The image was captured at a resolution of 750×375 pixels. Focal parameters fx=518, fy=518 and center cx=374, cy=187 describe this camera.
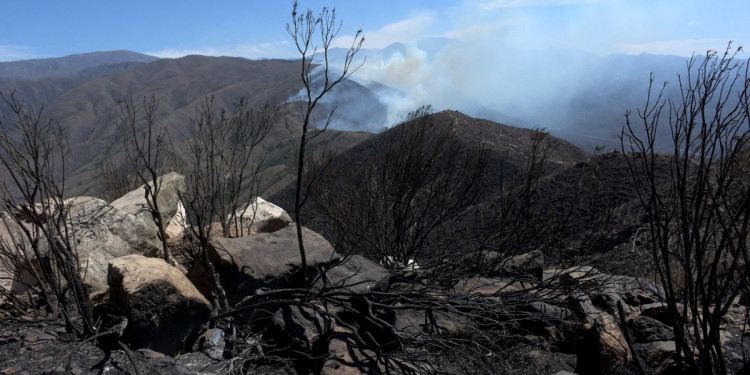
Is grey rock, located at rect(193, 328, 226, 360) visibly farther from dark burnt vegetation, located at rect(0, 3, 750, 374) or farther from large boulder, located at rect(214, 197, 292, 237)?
large boulder, located at rect(214, 197, 292, 237)

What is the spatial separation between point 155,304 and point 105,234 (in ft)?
7.17

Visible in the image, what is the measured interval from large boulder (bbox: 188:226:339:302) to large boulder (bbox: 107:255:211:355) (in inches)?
19.2

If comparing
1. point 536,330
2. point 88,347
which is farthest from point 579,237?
point 88,347

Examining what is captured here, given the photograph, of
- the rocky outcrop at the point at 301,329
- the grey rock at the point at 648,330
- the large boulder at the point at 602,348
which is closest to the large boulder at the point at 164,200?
the rocky outcrop at the point at 301,329

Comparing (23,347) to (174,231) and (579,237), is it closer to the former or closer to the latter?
(174,231)

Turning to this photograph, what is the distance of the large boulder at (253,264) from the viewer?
188 inches

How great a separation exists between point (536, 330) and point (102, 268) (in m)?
4.64

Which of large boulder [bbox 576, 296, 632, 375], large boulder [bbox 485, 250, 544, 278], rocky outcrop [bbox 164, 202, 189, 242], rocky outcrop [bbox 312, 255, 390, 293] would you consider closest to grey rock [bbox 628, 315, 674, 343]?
large boulder [bbox 576, 296, 632, 375]

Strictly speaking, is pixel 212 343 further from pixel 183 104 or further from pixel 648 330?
pixel 183 104

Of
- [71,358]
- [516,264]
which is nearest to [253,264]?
[71,358]

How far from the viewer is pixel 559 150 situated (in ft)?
93.4

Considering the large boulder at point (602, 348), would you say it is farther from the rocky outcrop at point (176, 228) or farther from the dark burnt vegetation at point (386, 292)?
the rocky outcrop at point (176, 228)

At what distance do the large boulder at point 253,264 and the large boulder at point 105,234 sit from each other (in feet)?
3.33

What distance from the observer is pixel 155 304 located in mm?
4047
